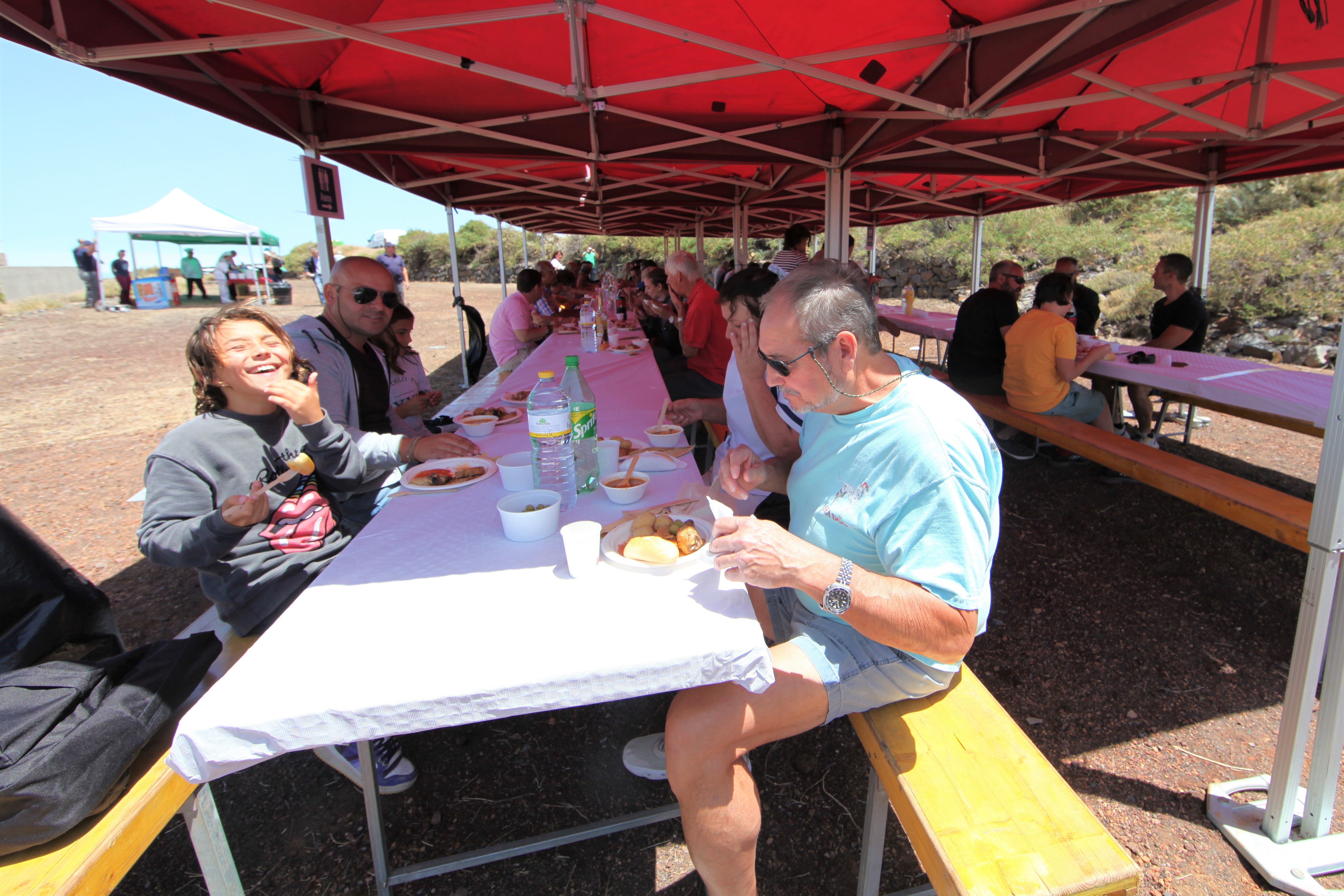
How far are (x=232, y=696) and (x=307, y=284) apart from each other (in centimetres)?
3614

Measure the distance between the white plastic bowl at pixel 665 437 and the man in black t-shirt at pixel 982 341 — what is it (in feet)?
11.5

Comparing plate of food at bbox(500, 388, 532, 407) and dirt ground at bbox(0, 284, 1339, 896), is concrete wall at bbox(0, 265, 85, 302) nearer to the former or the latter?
plate of food at bbox(500, 388, 532, 407)

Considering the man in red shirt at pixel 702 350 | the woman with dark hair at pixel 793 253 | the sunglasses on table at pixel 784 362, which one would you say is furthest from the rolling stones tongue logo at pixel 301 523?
the woman with dark hair at pixel 793 253

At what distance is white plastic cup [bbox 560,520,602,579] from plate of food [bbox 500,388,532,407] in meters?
1.85

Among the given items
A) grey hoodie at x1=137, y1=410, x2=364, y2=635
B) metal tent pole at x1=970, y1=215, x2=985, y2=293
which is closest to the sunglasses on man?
grey hoodie at x1=137, y1=410, x2=364, y2=635

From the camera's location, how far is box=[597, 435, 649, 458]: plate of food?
7.38 feet

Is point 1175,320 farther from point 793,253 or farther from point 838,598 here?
point 838,598

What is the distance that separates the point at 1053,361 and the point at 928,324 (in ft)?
12.8

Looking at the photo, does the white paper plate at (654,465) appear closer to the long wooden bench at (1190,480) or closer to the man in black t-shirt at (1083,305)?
the long wooden bench at (1190,480)

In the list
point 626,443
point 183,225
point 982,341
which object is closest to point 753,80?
point 982,341

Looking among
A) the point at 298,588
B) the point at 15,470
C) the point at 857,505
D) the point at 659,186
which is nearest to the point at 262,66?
the point at 298,588

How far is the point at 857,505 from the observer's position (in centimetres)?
143

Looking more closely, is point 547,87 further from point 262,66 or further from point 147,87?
point 147,87

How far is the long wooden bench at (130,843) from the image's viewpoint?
1.06 m
